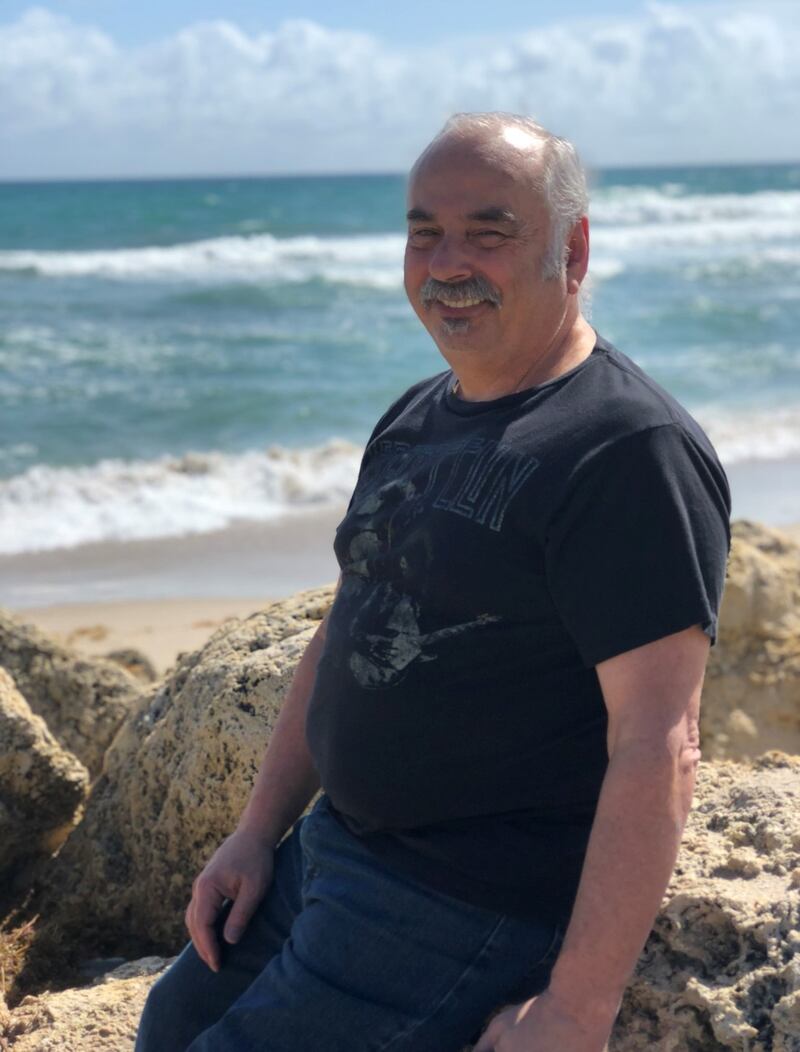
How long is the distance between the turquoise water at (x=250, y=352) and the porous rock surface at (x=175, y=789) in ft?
4.54

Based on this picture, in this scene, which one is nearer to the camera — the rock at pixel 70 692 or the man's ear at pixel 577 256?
the man's ear at pixel 577 256

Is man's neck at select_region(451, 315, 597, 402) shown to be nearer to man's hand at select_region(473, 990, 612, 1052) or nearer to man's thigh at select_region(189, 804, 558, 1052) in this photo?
man's thigh at select_region(189, 804, 558, 1052)

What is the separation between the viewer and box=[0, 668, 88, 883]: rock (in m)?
3.47

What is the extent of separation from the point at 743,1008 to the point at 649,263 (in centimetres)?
3050

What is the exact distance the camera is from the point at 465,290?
7.47ft

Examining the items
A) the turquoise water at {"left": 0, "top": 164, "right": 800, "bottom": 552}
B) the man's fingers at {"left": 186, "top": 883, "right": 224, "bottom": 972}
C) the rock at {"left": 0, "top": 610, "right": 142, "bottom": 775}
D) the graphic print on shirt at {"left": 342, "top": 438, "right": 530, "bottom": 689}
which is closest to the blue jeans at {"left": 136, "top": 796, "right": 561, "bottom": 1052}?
the man's fingers at {"left": 186, "top": 883, "right": 224, "bottom": 972}

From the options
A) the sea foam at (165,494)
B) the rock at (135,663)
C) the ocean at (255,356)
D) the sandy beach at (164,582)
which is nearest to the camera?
the rock at (135,663)

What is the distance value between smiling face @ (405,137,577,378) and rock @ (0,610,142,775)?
8.15ft

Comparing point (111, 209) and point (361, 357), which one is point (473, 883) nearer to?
point (361, 357)

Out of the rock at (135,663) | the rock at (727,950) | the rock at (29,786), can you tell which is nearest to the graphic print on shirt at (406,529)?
the rock at (727,950)

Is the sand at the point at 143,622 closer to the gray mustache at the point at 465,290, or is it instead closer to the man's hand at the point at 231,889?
the man's hand at the point at 231,889

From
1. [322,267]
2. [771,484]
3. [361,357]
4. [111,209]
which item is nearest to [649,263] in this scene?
[322,267]

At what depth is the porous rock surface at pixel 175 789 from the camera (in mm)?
3158

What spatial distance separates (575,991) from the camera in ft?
6.02
